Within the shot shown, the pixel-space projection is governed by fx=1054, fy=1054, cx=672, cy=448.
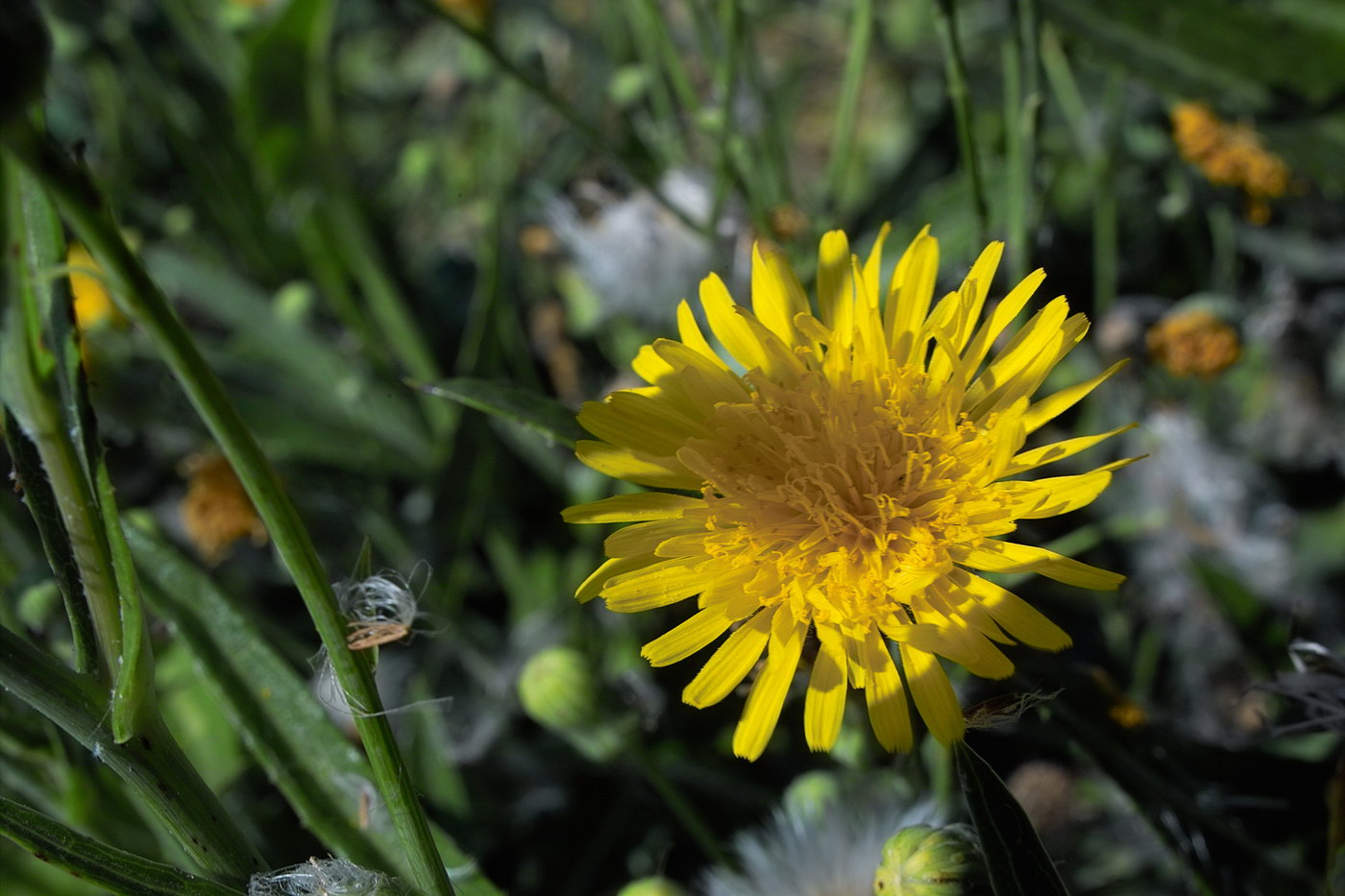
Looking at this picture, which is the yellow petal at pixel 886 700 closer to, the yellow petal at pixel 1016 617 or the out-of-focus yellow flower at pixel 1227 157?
the yellow petal at pixel 1016 617

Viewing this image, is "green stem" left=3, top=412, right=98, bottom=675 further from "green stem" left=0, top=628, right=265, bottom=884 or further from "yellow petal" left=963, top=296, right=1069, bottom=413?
"yellow petal" left=963, top=296, right=1069, bottom=413

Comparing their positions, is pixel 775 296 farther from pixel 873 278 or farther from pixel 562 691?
pixel 562 691

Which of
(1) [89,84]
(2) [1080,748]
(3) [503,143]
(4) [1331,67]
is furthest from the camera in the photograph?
(1) [89,84]

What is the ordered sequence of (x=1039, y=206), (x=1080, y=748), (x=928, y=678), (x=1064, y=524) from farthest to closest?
1. (x=1064, y=524)
2. (x=1039, y=206)
3. (x=1080, y=748)
4. (x=928, y=678)

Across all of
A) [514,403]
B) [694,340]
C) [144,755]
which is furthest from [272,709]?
[694,340]

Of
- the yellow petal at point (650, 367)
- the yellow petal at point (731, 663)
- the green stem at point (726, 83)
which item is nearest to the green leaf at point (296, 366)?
the green stem at point (726, 83)

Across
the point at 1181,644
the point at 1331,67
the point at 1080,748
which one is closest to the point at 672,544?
the point at 1080,748

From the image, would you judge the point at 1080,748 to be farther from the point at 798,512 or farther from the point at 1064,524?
the point at 1064,524
